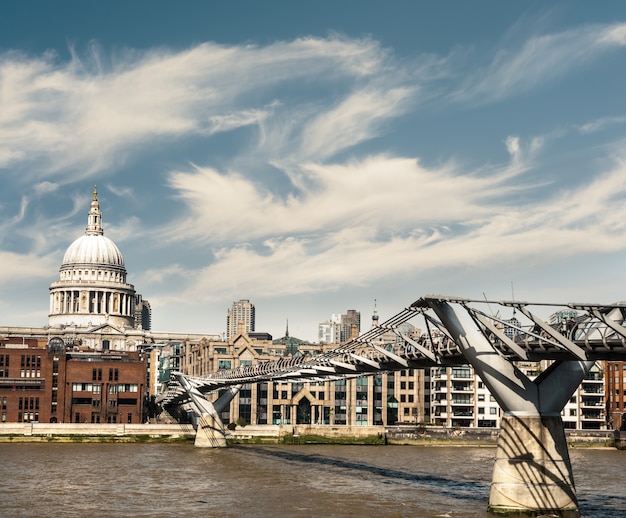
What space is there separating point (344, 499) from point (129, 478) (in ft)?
65.9

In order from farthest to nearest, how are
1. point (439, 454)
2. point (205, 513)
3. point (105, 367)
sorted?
point (105, 367)
point (439, 454)
point (205, 513)

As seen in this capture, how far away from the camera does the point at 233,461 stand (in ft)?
300

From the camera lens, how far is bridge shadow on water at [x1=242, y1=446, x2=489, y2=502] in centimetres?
6284

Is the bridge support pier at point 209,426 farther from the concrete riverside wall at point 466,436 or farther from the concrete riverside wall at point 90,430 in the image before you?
the concrete riverside wall at point 466,436

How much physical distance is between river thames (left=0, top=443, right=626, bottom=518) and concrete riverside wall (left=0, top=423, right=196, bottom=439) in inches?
489

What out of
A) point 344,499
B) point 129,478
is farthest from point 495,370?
point 129,478

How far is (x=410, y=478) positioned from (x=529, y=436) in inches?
930

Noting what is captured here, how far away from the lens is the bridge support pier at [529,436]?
1973 inches

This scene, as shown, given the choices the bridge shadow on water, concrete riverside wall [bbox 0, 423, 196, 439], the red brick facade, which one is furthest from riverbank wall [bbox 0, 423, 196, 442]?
the bridge shadow on water

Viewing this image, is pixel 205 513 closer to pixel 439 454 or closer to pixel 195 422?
pixel 439 454

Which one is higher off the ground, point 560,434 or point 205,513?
point 560,434

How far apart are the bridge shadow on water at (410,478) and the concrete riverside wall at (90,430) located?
30.6 meters

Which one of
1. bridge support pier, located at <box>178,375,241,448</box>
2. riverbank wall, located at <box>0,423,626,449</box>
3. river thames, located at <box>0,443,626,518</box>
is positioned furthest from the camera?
riverbank wall, located at <box>0,423,626,449</box>

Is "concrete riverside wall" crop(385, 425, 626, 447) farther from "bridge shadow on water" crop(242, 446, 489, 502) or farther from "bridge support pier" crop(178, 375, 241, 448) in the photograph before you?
"bridge shadow on water" crop(242, 446, 489, 502)
